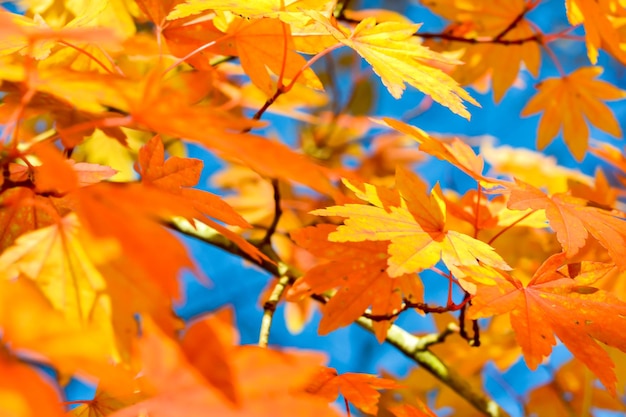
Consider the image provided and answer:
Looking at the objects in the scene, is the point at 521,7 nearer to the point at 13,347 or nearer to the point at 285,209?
the point at 285,209

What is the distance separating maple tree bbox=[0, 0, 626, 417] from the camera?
1.07ft

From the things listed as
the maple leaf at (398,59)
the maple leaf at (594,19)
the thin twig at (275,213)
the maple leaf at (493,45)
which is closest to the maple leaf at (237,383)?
the maple leaf at (398,59)

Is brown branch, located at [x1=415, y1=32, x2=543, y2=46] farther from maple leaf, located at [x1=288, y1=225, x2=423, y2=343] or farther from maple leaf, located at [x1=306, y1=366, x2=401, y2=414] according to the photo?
maple leaf, located at [x1=306, y1=366, x2=401, y2=414]

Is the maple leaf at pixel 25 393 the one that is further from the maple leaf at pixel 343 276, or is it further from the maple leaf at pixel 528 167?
the maple leaf at pixel 528 167

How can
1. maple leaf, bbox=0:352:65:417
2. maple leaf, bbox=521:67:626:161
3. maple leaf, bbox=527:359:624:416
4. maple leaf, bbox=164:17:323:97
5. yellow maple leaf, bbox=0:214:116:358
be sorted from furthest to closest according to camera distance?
maple leaf, bbox=527:359:624:416 → maple leaf, bbox=521:67:626:161 → maple leaf, bbox=164:17:323:97 → yellow maple leaf, bbox=0:214:116:358 → maple leaf, bbox=0:352:65:417

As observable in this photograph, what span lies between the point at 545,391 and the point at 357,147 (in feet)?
2.30

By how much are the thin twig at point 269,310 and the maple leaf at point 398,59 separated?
256 mm

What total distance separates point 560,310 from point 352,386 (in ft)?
0.67

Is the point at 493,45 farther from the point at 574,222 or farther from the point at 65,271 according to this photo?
the point at 65,271

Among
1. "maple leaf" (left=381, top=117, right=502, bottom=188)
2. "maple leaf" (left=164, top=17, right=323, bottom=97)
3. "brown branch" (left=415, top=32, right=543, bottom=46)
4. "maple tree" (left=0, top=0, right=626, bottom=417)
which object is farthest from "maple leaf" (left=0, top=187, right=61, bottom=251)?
"brown branch" (left=415, top=32, right=543, bottom=46)

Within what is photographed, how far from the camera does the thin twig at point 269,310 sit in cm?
59

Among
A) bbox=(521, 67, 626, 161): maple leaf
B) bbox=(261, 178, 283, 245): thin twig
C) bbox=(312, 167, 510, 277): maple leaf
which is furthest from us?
bbox=(521, 67, 626, 161): maple leaf

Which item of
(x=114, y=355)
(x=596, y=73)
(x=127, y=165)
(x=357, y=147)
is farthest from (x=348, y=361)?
(x=114, y=355)

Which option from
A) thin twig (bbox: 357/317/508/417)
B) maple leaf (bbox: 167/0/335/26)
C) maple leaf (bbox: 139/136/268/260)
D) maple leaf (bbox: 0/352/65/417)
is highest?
maple leaf (bbox: 167/0/335/26)
